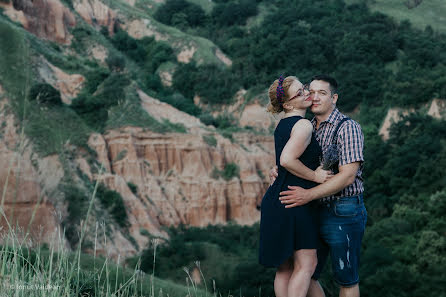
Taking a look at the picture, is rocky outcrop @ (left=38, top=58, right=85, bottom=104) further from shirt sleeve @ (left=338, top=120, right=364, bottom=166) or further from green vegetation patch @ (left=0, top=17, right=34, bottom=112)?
shirt sleeve @ (left=338, top=120, right=364, bottom=166)

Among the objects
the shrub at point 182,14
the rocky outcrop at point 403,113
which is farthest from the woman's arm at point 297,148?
the shrub at point 182,14

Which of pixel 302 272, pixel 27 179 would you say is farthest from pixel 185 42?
pixel 302 272

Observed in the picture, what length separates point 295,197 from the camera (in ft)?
13.8

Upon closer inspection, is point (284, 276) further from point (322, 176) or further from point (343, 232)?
point (322, 176)

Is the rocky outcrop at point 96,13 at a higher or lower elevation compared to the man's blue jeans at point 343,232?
higher

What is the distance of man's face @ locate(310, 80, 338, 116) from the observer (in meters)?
4.66

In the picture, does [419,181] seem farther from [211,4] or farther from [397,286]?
[211,4]

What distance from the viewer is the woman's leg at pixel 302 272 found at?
13.8 feet

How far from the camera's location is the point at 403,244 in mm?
23969

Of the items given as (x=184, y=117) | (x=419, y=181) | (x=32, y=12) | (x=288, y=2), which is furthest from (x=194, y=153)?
(x=288, y=2)

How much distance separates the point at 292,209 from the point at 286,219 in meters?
0.10

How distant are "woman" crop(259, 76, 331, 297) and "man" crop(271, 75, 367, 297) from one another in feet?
0.36

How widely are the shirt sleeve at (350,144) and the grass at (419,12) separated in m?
52.8

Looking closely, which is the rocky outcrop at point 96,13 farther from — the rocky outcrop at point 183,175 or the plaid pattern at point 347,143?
the plaid pattern at point 347,143
